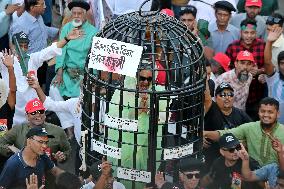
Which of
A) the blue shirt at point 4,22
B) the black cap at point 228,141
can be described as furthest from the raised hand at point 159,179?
the blue shirt at point 4,22

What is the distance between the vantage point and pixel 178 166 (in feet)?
21.1

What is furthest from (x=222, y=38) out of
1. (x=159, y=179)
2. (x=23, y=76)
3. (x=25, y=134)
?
(x=159, y=179)

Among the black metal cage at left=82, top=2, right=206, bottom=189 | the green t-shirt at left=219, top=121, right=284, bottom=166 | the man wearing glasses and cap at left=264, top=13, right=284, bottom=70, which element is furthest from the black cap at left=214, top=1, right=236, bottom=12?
the black metal cage at left=82, top=2, right=206, bottom=189

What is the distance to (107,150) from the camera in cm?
562

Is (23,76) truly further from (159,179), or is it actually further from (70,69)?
(159,179)

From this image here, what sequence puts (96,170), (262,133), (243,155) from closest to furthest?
1. (96,170)
2. (243,155)
3. (262,133)

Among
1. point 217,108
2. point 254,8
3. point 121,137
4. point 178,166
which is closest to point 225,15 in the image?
point 254,8

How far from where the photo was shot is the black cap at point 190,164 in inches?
257

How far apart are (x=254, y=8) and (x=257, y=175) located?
12.1 feet

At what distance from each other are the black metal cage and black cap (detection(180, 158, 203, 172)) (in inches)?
19.5

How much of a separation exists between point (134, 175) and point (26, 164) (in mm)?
1422

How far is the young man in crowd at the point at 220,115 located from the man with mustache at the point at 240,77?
25.5 inches

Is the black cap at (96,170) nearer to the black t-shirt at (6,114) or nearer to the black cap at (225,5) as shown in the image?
the black t-shirt at (6,114)

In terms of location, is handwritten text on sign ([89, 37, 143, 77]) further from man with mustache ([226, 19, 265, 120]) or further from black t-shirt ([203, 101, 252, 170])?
man with mustache ([226, 19, 265, 120])
